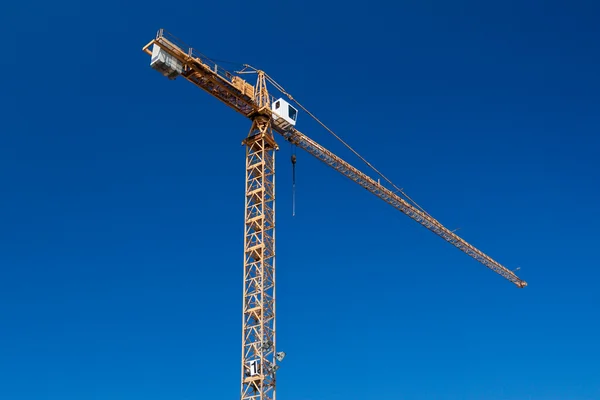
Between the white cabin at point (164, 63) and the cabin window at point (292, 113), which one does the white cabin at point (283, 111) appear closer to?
the cabin window at point (292, 113)

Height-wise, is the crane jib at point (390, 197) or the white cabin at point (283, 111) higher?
the crane jib at point (390, 197)

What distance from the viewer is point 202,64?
179 feet

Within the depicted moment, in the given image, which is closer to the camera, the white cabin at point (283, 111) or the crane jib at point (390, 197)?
the white cabin at point (283, 111)

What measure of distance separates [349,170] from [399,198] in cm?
1161

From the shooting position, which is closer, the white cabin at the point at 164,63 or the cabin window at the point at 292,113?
the white cabin at the point at 164,63

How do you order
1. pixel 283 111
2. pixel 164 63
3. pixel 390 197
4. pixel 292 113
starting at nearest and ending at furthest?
pixel 164 63 → pixel 283 111 → pixel 292 113 → pixel 390 197

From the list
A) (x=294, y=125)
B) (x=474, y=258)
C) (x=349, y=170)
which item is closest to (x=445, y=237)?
(x=474, y=258)

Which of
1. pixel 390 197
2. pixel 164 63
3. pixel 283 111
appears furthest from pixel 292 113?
pixel 390 197

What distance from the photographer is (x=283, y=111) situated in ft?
198

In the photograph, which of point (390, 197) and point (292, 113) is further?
point (390, 197)

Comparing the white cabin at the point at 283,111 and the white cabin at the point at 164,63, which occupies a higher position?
the white cabin at the point at 283,111

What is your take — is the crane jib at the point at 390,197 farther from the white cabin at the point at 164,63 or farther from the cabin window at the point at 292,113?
the white cabin at the point at 164,63

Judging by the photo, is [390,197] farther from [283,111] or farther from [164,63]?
[164,63]

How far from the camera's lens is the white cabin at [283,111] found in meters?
59.9
